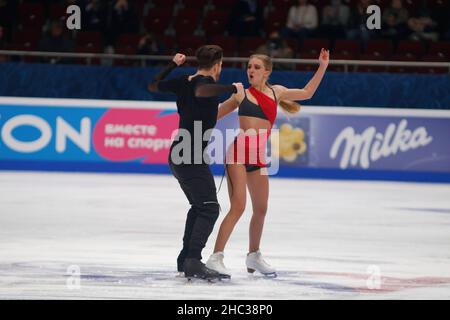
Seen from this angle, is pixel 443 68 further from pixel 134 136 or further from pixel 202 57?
pixel 202 57

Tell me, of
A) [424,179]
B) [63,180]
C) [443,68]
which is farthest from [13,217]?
[443,68]

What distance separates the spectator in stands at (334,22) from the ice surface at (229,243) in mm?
2941

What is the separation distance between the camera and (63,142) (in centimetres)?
1698

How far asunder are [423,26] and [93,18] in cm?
560

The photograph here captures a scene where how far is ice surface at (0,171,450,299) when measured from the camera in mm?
7711

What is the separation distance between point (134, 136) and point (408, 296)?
10.0 metres

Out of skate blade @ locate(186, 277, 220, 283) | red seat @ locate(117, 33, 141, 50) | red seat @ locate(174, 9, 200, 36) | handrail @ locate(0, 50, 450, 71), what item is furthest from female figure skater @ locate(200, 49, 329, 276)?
red seat @ locate(174, 9, 200, 36)

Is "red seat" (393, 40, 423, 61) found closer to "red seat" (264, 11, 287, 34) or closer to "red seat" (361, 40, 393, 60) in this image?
"red seat" (361, 40, 393, 60)

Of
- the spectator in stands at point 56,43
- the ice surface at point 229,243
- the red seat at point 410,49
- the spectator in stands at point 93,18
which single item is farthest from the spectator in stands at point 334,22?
the spectator in stands at point 56,43

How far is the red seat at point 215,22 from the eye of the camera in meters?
18.6

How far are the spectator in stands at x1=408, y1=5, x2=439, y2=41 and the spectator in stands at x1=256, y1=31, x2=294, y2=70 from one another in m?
2.16

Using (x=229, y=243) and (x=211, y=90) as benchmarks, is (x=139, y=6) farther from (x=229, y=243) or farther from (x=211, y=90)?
(x=211, y=90)

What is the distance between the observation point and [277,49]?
17.4m

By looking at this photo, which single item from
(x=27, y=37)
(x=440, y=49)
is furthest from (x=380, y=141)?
→ (x=27, y=37)
